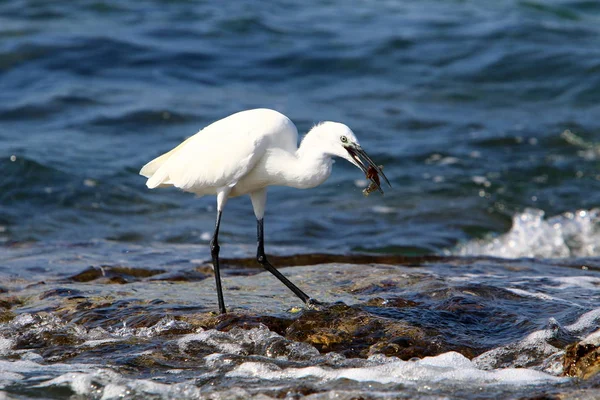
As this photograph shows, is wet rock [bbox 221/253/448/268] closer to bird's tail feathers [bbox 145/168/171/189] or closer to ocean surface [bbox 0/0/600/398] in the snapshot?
ocean surface [bbox 0/0/600/398]

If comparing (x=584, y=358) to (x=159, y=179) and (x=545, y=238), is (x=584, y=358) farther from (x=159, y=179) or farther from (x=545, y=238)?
(x=545, y=238)

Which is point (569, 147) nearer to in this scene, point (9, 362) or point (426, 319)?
point (426, 319)

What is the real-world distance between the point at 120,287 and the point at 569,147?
7.73m

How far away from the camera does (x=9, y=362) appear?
4562 millimetres

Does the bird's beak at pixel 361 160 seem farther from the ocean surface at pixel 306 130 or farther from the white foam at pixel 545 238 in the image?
the white foam at pixel 545 238

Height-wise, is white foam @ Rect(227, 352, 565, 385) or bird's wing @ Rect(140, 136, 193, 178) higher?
bird's wing @ Rect(140, 136, 193, 178)

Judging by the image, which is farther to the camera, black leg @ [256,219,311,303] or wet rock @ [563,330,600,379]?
black leg @ [256,219,311,303]

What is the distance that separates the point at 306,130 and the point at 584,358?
853 cm

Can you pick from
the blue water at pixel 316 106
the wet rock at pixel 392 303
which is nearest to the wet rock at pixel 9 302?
the wet rock at pixel 392 303

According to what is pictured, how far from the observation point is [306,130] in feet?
40.5

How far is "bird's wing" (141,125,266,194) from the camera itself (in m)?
5.21

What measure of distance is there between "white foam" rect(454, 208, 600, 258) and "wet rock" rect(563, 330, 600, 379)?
504cm

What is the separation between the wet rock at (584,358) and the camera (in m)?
4.02

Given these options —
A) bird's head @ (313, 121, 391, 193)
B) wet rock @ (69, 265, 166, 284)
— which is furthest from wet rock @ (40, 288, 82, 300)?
bird's head @ (313, 121, 391, 193)
